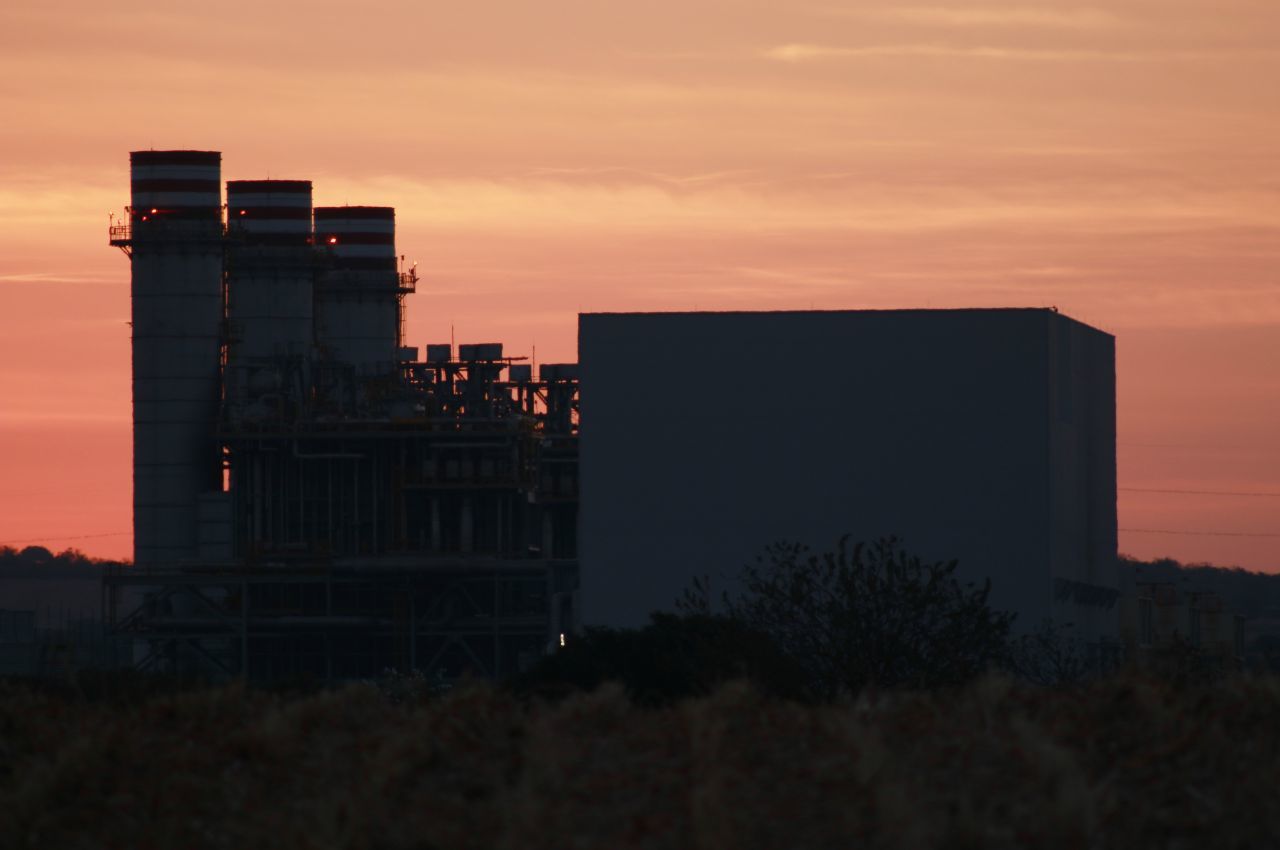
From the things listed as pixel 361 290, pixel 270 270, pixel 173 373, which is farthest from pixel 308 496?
pixel 361 290

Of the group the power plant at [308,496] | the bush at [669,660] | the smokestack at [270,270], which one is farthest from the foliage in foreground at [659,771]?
the smokestack at [270,270]

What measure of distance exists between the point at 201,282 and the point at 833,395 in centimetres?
3023

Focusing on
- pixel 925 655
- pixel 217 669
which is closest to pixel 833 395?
pixel 925 655

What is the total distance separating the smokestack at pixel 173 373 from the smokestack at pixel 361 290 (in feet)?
45.7

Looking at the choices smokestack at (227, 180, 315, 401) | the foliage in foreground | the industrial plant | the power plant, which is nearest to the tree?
the industrial plant

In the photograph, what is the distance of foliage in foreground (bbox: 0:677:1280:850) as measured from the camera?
45.5 feet

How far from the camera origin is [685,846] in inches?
533

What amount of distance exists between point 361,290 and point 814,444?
38841 millimetres

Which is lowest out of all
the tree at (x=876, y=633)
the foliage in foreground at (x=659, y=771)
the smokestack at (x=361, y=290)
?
the tree at (x=876, y=633)

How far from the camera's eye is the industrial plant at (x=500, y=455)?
66688 millimetres

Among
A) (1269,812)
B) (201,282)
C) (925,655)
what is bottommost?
(925,655)

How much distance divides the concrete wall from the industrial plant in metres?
0.08

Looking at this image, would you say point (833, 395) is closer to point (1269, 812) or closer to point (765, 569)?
point (765, 569)

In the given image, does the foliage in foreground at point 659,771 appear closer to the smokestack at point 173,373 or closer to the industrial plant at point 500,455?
the industrial plant at point 500,455
